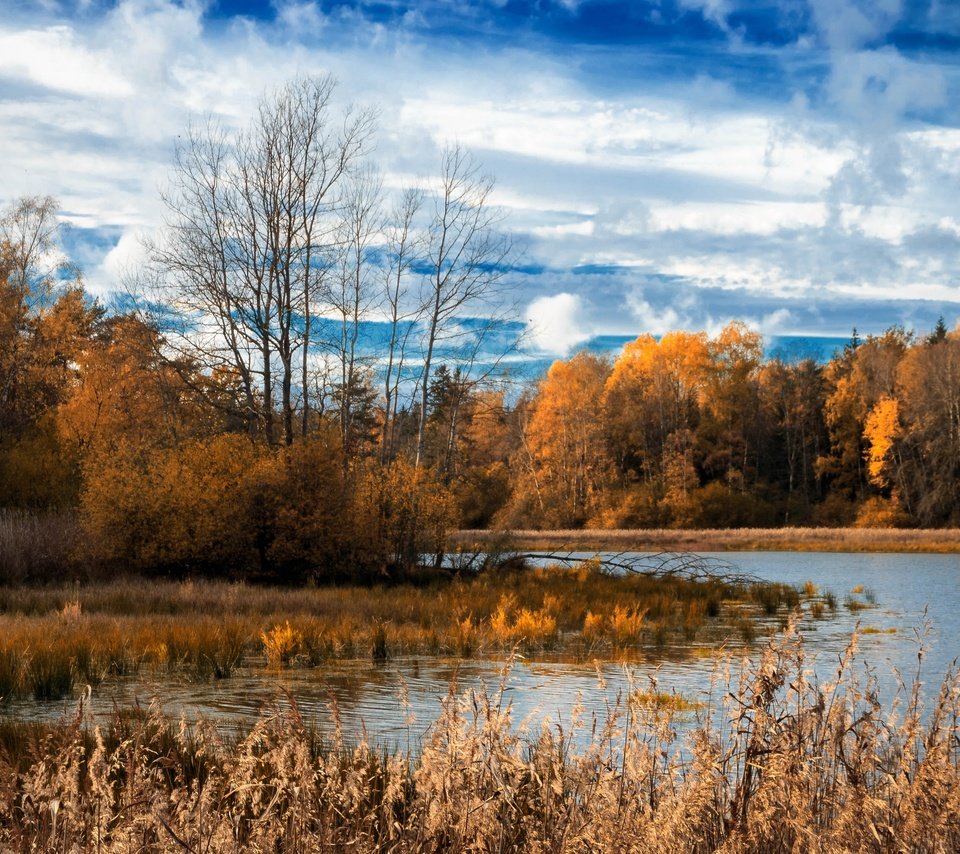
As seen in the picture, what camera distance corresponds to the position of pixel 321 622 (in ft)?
49.7

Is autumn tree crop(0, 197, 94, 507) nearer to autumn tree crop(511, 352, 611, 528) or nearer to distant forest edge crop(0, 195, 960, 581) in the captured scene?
distant forest edge crop(0, 195, 960, 581)

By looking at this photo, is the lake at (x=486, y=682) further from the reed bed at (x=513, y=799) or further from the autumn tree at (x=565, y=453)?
the autumn tree at (x=565, y=453)

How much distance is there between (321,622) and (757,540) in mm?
Result: 37945

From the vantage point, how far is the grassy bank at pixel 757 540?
45406mm

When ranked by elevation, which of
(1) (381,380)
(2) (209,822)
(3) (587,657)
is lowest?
(3) (587,657)

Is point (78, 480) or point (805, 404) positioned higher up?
point (805, 404)

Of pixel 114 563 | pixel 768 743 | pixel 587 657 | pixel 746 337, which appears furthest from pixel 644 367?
pixel 768 743

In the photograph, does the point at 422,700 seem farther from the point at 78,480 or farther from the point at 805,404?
the point at 805,404

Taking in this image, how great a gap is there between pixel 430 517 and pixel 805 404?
48.0m

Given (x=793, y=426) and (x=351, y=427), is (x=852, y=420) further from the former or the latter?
(x=351, y=427)

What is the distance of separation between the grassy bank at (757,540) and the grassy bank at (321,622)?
23095 mm

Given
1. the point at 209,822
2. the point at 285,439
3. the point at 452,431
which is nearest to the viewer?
the point at 209,822

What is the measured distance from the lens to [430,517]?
2528 centimetres

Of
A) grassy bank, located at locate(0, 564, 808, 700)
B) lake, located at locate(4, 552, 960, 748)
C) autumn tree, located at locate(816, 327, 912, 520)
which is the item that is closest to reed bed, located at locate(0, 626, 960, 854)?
lake, located at locate(4, 552, 960, 748)
